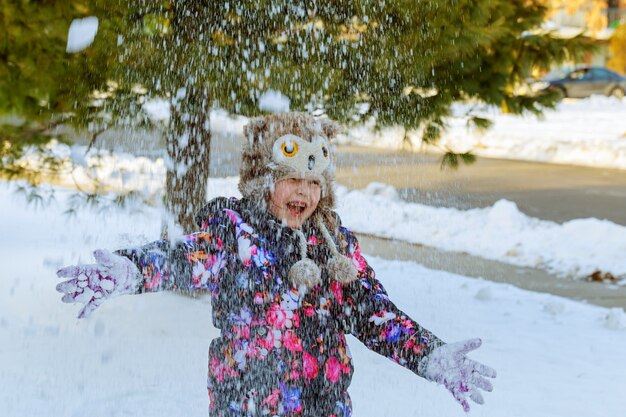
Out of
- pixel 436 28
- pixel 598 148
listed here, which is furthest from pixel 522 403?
pixel 598 148

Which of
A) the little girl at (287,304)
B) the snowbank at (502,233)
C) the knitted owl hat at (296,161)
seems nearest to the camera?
the little girl at (287,304)

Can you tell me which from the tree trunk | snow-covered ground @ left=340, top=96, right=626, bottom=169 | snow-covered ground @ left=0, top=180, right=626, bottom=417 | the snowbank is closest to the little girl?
snow-covered ground @ left=0, top=180, right=626, bottom=417

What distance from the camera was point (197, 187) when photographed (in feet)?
17.2

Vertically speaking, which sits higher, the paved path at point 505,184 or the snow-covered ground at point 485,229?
the paved path at point 505,184

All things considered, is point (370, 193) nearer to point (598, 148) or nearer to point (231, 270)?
point (598, 148)

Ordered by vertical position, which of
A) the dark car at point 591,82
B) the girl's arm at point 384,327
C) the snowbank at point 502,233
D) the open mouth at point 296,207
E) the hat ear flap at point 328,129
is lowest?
the snowbank at point 502,233

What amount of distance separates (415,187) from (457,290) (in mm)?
4793

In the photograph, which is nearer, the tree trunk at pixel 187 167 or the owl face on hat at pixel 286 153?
the owl face on hat at pixel 286 153

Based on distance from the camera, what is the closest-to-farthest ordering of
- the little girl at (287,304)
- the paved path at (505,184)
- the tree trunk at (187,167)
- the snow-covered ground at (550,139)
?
1. the little girl at (287,304)
2. the tree trunk at (187,167)
3. the paved path at (505,184)
4. the snow-covered ground at (550,139)

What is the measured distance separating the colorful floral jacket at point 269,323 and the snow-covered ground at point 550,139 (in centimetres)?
916

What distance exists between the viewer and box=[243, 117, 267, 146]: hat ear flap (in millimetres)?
2479

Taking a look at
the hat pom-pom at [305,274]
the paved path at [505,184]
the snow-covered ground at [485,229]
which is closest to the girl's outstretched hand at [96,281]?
the hat pom-pom at [305,274]

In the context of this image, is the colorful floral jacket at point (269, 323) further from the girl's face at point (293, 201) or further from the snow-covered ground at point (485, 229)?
the snow-covered ground at point (485, 229)

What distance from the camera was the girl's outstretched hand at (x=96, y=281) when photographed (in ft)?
6.60
